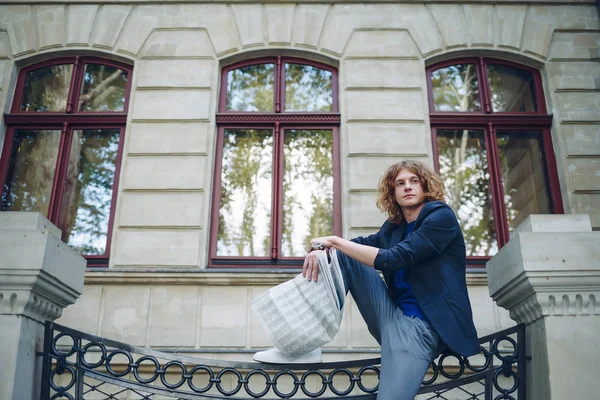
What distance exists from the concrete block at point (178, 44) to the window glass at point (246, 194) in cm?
132

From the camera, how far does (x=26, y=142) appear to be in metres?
8.91

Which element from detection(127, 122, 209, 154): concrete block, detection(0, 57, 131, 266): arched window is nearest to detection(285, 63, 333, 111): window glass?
detection(127, 122, 209, 154): concrete block

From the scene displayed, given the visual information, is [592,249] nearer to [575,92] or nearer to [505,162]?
[505,162]

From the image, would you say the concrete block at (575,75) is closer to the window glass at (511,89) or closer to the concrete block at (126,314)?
the window glass at (511,89)

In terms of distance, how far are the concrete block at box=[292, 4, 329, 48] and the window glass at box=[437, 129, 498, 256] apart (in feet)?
7.77

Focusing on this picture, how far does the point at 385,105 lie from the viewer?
8.70 metres

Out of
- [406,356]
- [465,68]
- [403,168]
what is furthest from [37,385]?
[465,68]

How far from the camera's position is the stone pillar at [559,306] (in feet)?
12.1

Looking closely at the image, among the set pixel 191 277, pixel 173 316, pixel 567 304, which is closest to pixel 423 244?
pixel 567 304

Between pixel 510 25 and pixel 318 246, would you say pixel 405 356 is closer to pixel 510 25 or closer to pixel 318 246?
pixel 318 246

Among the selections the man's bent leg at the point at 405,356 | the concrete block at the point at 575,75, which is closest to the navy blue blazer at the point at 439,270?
the man's bent leg at the point at 405,356

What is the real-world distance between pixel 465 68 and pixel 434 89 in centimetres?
65

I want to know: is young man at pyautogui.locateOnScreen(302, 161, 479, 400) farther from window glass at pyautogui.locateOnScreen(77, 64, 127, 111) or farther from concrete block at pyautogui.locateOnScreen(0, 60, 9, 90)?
concrete block at pyautogui.locateOnScreen(0, 60, 9, 90)

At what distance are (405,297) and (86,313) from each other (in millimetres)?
4803
